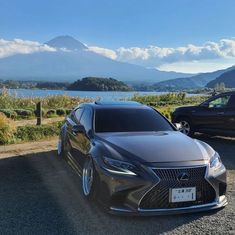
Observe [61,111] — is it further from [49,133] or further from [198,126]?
[198,126]

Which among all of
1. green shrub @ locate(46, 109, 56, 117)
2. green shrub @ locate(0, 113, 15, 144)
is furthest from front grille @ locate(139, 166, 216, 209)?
green shrub @ locate(46, 109, 56, 117)

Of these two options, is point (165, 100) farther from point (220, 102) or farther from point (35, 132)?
point (35, 132)

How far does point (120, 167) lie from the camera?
17.1 ft

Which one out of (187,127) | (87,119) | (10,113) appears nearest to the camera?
(87,119)

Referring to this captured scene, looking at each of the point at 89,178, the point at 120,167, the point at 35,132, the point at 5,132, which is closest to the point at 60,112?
the point at 35,132

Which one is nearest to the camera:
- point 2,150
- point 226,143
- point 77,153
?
point 77,153

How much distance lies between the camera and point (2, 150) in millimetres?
A: 10133

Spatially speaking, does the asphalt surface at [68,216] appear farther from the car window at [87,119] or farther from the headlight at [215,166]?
the car window at [87,119]

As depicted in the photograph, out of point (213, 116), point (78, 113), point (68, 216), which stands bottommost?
point (68, 216)

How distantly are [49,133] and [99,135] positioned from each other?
6376 mm

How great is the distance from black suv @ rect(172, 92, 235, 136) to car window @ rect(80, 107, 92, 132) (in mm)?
5804

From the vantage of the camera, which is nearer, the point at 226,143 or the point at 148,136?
the point at 148,136

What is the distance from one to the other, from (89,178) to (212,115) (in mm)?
7251

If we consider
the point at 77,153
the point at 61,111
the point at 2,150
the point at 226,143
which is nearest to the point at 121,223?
the point at 77,153
